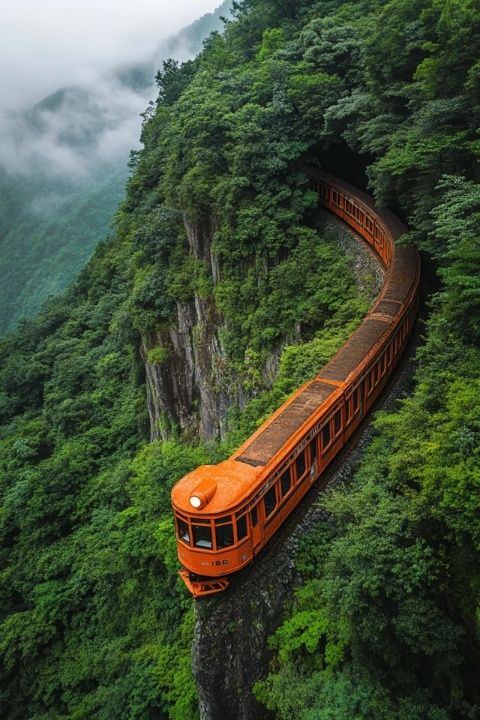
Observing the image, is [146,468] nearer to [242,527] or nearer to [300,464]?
[300,464]

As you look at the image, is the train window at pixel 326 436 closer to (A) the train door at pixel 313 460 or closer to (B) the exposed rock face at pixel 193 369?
(A) the train door at pixel 313 460

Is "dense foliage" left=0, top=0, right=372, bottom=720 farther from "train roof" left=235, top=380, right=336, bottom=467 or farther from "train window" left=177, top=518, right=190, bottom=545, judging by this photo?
"train window" left=177, top=518, right=190, bottom=545

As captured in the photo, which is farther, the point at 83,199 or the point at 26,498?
the point at 83,199

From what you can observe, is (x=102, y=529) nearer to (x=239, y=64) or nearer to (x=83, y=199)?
(x=239, y=64)

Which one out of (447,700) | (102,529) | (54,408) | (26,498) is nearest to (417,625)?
(447,700)

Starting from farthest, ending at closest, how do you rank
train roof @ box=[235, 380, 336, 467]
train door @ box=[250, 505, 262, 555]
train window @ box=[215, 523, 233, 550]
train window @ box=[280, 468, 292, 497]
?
1. train window @ box=[280, 468, 292, 497]
2. train roof @ box=[235, 380, 336, 467]
3. train door @ box=[250, 505, 262, 555]
4. train window @ box=[215, 523, 233, 550]

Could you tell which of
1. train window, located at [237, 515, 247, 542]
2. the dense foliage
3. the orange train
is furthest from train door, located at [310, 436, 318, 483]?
the dense foliage
